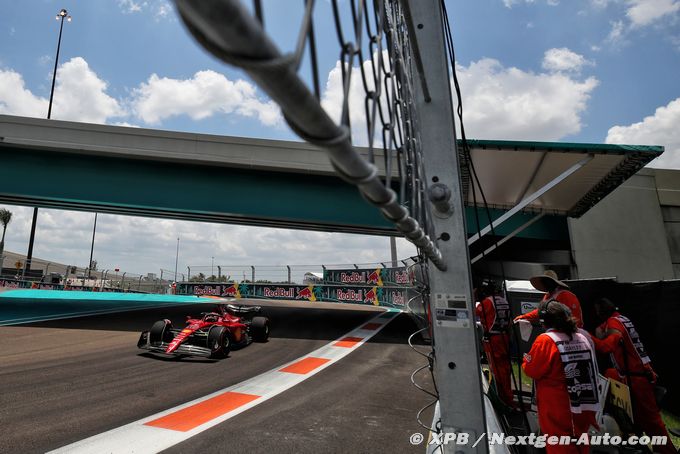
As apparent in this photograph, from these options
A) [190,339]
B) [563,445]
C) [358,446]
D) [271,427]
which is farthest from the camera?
[190,339]

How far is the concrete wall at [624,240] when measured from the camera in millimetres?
11297

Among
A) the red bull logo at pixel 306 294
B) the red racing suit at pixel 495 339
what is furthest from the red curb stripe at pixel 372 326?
the red bull logo at pixel 306 294

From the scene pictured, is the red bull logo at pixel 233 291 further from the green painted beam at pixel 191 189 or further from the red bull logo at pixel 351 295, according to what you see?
the green painted beam at pixel 191 189

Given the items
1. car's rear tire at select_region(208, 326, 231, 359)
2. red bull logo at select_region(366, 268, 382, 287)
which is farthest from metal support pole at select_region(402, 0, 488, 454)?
red bull logo at select_region(366, 268, 382, 287)

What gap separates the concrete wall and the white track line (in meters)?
9.26

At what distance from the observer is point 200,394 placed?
15.4 feet

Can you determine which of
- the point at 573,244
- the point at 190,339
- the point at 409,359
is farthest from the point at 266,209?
the point at 573,244

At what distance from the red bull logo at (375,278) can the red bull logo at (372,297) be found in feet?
1.29

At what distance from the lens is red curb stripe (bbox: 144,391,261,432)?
3668mm

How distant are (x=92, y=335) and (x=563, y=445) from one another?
32.0ft

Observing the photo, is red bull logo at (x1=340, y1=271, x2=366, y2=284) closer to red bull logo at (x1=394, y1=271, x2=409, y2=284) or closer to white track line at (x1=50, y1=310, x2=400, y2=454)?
red bull logo at (x1=394, y1=271, x2=409, y2=284)

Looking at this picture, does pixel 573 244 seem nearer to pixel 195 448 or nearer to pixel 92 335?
pixel 195 448

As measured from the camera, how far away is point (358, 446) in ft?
11.0

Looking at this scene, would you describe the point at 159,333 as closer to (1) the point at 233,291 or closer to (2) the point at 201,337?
(2) the point at 201,337
